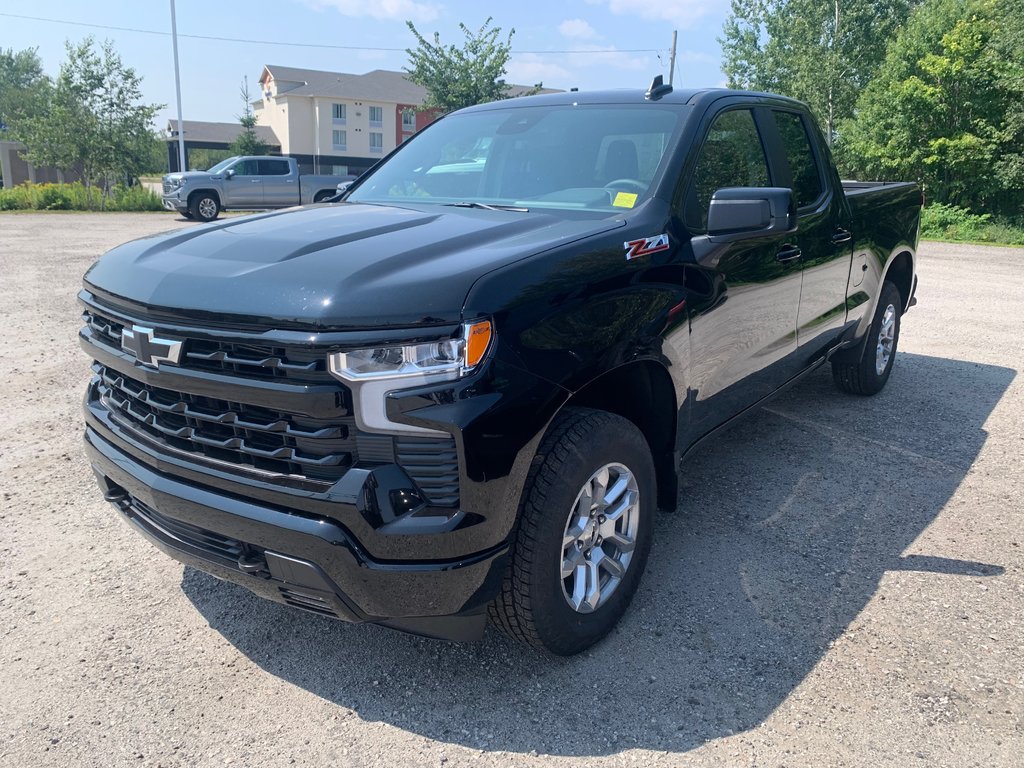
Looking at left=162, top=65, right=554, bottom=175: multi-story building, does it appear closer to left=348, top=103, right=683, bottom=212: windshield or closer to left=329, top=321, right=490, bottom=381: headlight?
left=348, top=103, right=683, bottom=212: windshield

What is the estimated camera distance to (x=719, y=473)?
14.7 ft

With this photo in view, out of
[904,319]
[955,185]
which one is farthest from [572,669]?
[955,185]

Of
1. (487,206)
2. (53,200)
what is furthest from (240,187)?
(487,206)

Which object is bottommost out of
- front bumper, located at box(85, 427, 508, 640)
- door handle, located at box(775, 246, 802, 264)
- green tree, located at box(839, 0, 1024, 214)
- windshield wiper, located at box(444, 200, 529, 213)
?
front bumper, located at box(85, 427, 508, 640)

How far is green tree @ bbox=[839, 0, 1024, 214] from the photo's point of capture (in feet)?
64.9

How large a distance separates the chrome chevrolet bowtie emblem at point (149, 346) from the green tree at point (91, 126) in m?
28.9

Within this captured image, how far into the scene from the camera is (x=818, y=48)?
32219 mm

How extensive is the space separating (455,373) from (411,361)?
12 centimetres

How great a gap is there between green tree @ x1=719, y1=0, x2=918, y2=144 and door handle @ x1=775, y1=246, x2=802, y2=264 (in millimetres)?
28438

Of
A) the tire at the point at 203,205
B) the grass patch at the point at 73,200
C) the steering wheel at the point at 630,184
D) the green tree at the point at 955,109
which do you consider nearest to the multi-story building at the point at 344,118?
the grass patch at the point at 73,200

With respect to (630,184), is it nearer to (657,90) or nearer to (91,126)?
(657,90)

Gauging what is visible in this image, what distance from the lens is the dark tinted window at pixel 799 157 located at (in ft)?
14.0

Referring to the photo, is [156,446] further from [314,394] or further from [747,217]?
[747,217]

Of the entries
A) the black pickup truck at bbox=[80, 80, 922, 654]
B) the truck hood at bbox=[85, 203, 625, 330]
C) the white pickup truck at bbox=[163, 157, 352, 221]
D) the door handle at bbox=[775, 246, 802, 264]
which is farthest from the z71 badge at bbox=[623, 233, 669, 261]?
the white pickup truck at bbox=[163, 157, 352, 221]
